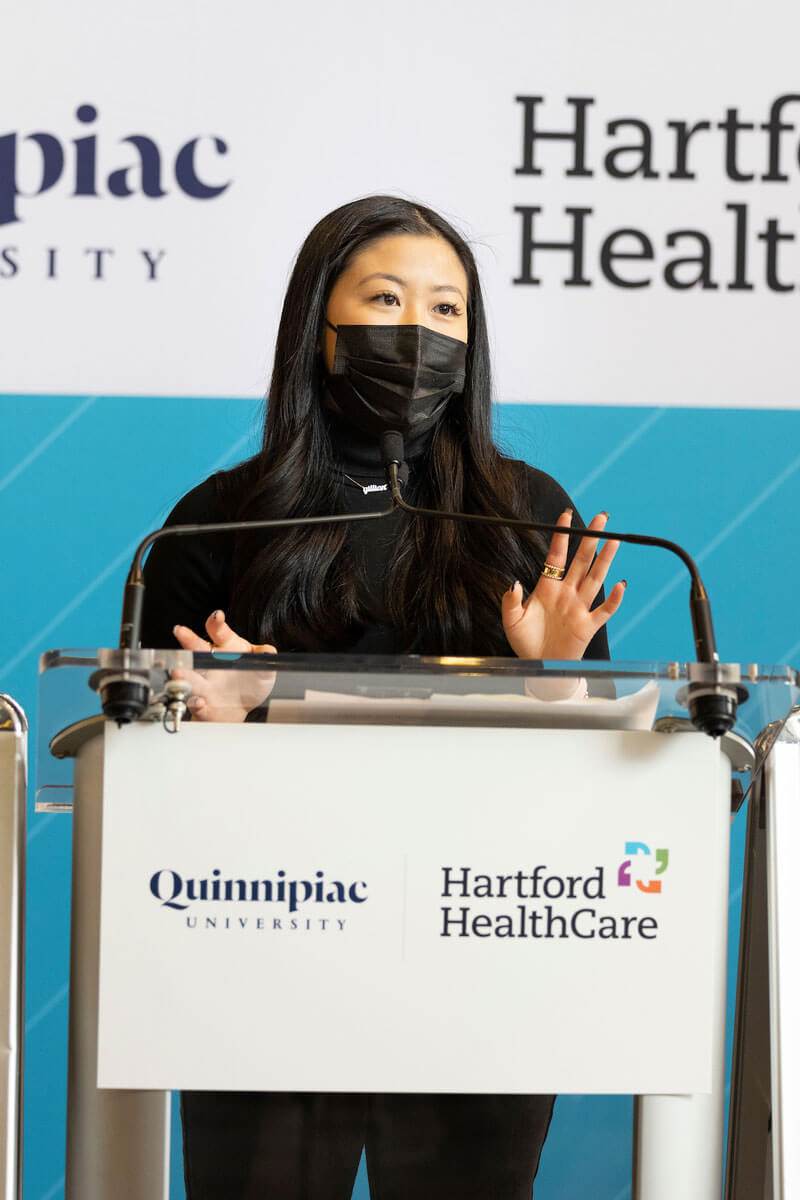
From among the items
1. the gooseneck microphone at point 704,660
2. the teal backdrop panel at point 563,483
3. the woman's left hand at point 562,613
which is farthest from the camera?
the teal backdrop panel at point 563,483

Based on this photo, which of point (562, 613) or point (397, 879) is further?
point (562, 613)

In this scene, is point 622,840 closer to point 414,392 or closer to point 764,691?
point 764,691

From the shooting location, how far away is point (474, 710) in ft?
3.39

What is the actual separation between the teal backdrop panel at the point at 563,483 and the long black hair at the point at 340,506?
552 millimetres

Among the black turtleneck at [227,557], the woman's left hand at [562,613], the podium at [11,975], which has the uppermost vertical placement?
the black turtleneck at [227,557]

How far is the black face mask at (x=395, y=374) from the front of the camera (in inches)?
70.5

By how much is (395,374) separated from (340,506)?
194mm

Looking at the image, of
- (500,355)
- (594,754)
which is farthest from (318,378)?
(594,754)

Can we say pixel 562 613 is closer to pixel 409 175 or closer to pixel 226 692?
pixel 226 692

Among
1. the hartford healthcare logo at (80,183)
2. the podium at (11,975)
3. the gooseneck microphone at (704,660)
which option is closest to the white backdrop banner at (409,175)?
the hartford healthcare logo at (80,183)

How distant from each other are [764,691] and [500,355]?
61.0 inches

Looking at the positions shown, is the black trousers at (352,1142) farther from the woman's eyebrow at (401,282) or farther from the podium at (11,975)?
the woman's eyebrow at (401,282)

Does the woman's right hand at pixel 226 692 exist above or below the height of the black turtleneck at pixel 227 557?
below

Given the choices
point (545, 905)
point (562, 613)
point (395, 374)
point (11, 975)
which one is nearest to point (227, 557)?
point (395, 374)
